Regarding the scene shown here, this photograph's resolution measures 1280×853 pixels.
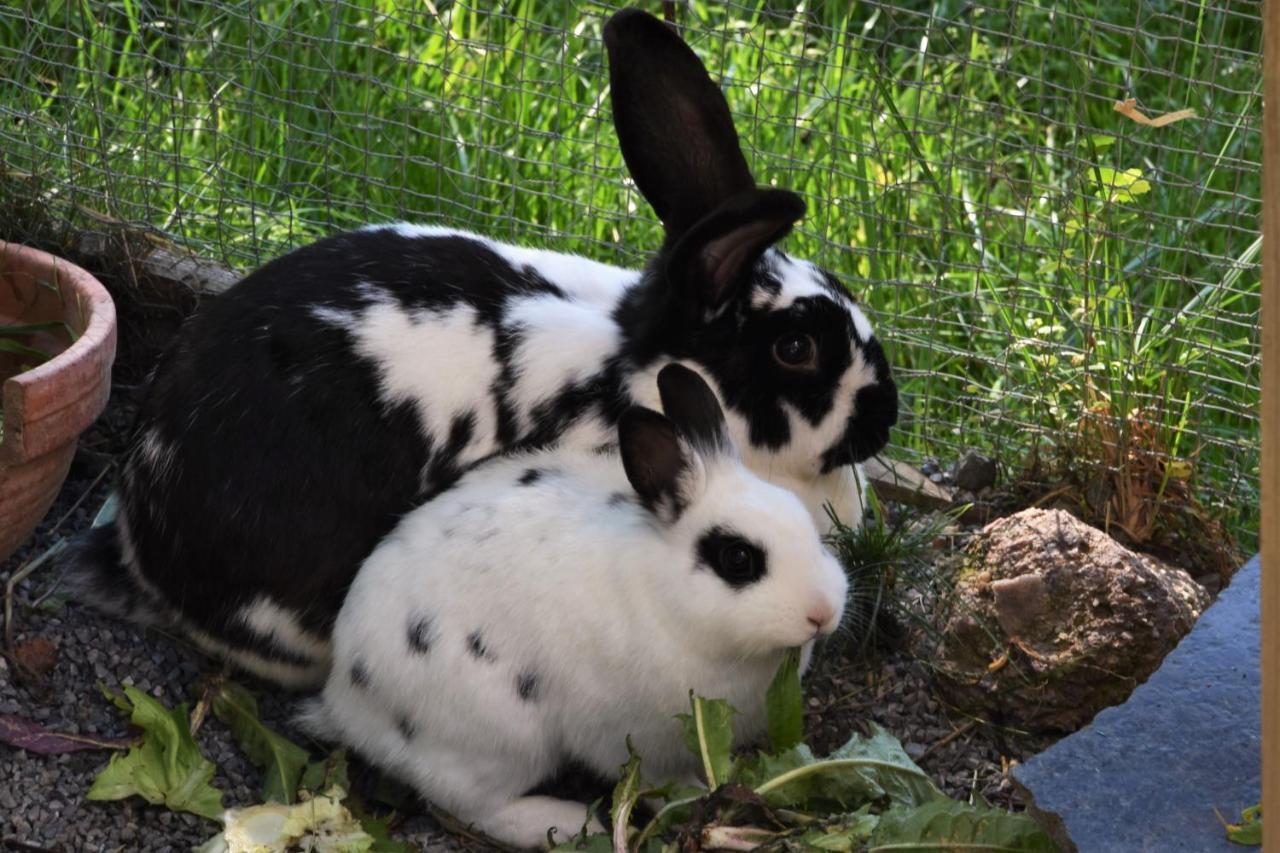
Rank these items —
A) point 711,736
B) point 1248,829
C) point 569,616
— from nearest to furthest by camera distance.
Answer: point 1248,829
point 711,736
point 569,616

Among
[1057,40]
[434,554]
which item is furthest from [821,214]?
[434,554]

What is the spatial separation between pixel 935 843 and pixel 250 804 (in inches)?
48.3

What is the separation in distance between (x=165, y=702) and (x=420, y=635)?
65 cm

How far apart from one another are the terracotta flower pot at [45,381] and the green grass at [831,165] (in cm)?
56

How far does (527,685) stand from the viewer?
10.7 feet

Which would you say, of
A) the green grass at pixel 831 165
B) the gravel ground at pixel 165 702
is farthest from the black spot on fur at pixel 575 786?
the green grass at pixel 831 165

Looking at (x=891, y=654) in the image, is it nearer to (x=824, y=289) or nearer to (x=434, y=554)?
(x=824, y=289)

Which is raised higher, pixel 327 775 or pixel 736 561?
pixel 736 561

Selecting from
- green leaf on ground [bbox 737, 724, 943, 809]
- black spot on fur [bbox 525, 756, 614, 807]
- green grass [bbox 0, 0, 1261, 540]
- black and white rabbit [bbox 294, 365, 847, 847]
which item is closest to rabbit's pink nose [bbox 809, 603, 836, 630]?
black and white rabbit [bbox 294, 365, 847, 847]

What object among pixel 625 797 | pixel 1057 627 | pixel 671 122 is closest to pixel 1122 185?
pixel 1057 627

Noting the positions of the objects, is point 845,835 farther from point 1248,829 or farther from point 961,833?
point 1248,829

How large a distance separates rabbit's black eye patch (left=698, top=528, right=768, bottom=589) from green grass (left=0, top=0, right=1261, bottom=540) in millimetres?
1264

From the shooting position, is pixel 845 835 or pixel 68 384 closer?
pixel 845 835

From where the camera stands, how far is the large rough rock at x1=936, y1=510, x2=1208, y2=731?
11.6 ft
